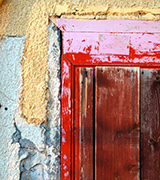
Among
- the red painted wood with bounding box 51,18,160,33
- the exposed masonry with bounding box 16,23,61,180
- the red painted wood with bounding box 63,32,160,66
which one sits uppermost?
the red painted wood with bounding box 51,18,160,33

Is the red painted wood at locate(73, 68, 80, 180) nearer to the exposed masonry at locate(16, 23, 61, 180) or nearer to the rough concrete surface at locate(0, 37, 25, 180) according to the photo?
the exposed masonry at locate(16, 23, 61, 180)

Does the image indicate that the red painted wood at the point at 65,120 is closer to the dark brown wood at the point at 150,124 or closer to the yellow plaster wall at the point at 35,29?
the yellow plaster wall at the point at 35,29

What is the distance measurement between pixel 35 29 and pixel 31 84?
11.7 inches

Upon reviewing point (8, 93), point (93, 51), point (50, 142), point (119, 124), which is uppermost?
point (93, 51)

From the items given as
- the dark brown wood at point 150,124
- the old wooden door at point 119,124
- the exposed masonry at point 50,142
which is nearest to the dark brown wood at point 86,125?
the old wooden door at point 119,124

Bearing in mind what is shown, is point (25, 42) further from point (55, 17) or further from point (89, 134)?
point (89, 134)

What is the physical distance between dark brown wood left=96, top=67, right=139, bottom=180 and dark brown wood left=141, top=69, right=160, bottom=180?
0.17 ft

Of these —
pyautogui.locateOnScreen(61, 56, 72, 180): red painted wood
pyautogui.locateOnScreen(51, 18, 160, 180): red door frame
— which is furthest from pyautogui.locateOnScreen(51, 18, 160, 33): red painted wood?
pyautogui.locateOnScreen(61, 56, 72, 180): red painted wood

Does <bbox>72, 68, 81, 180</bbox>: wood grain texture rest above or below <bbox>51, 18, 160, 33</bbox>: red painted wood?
below

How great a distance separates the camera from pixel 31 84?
1.12 m

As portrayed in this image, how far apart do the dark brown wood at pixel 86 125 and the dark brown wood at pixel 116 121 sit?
1.5 inches

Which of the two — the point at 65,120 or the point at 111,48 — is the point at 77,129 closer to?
the point at 65,120

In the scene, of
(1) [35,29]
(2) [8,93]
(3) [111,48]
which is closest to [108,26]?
(3) [111,48]

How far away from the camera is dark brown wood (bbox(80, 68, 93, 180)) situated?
1087mm
